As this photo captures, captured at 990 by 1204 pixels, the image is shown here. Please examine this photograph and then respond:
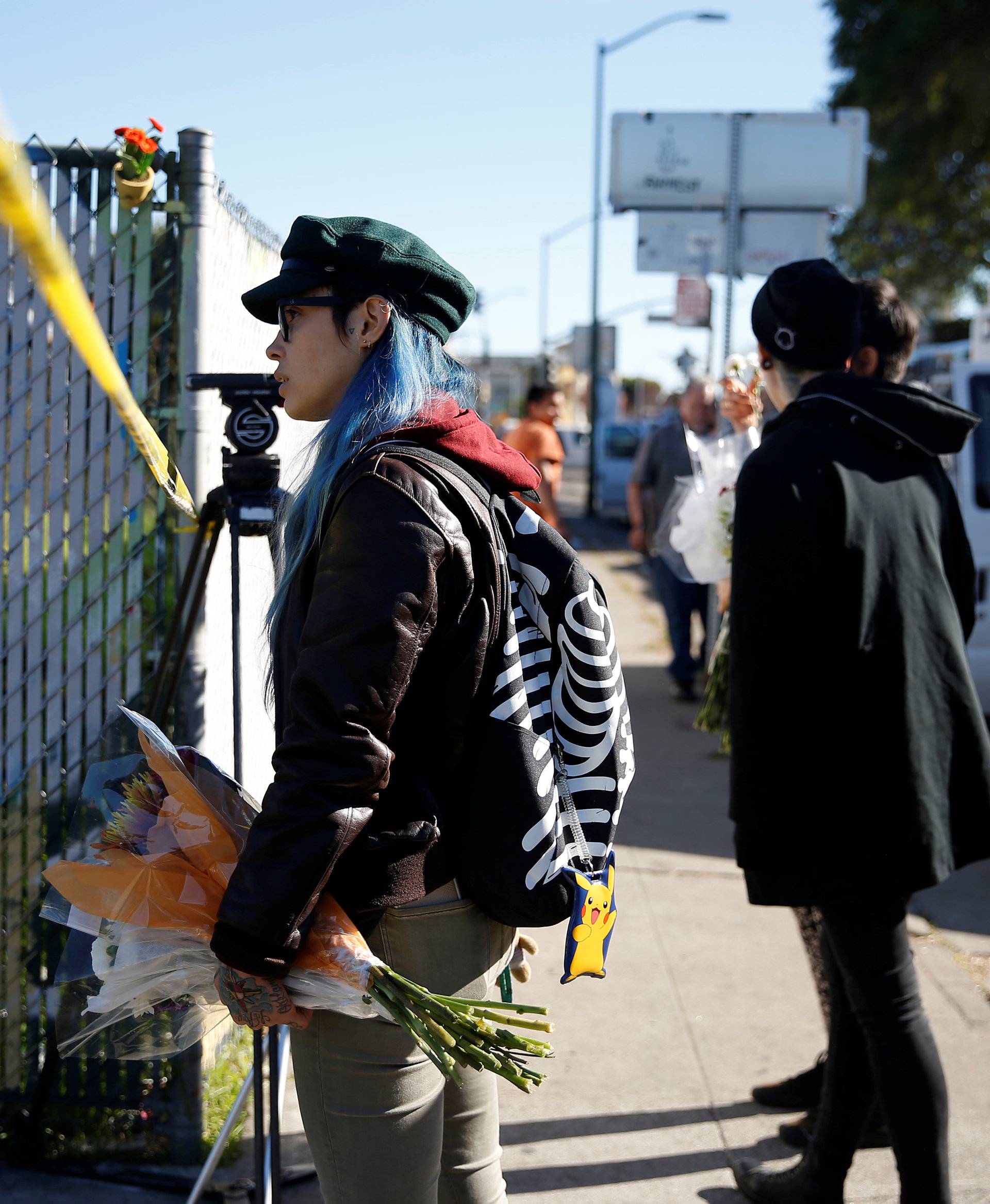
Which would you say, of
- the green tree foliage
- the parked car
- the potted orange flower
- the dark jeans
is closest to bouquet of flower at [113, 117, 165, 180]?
the potted orange flower

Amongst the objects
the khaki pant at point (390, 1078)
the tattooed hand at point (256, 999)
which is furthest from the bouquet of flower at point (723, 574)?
the tattooed hand at point (256, 999)

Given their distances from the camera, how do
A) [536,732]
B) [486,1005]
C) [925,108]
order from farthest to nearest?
[925,108] < [536,732] < [486,1005]

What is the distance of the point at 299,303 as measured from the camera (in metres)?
1.84

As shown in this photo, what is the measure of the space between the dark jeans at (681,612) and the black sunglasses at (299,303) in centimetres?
631

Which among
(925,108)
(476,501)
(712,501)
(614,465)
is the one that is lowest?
(614,465)

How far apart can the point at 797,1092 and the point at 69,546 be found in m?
2.38

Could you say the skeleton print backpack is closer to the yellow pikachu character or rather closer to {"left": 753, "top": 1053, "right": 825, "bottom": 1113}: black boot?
the yellow pikachu character

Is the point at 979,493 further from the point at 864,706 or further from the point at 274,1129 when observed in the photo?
the point at 274,1129

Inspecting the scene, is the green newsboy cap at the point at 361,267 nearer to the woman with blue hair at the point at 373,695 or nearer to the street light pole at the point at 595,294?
the woman with blue hair at the point at 373,695

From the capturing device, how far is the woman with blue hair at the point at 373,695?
5.28 ft

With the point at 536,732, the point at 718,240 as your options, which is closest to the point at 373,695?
the point at 536,732

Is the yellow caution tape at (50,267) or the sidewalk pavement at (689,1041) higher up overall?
the yellow caution tape at (50,267)

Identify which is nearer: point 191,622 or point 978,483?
point 191,622

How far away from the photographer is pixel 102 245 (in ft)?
9.00
